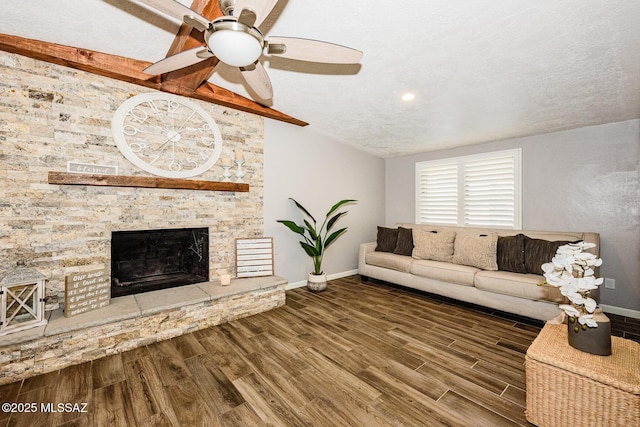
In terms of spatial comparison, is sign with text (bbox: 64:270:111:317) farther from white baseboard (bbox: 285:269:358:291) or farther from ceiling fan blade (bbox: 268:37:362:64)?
ceiling fan blade (bbox: 268:37:362:64)

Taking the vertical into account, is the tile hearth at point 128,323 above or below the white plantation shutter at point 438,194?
below

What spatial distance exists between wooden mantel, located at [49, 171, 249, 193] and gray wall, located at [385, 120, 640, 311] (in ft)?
12.8

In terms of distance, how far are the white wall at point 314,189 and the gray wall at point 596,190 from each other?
2.33 m

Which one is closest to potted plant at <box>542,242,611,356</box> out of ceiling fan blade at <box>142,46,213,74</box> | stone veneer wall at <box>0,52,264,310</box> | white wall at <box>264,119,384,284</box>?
ceiling fan blade at <box>142,46,213,74</box>

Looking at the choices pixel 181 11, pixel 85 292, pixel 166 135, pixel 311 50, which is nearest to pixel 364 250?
pixel 166 135

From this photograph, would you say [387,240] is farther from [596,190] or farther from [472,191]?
[596,190]

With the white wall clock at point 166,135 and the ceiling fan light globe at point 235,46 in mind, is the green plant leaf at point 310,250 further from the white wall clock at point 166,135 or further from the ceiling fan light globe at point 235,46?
the ceiling fan light globe at point 235,46

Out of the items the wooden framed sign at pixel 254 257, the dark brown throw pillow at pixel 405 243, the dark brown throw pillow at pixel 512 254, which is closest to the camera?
the dark brown throw pillow at pixel 512 254

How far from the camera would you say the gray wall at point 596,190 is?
3.04 m

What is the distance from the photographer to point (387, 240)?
4480 mm

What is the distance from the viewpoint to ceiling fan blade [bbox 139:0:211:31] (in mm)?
1331

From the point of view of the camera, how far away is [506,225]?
12.8 ft

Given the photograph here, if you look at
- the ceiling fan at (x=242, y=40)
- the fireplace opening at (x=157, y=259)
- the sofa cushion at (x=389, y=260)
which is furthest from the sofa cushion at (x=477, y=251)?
the fireplace opening at (x=157, y=259)

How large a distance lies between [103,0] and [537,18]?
9.71 ft
